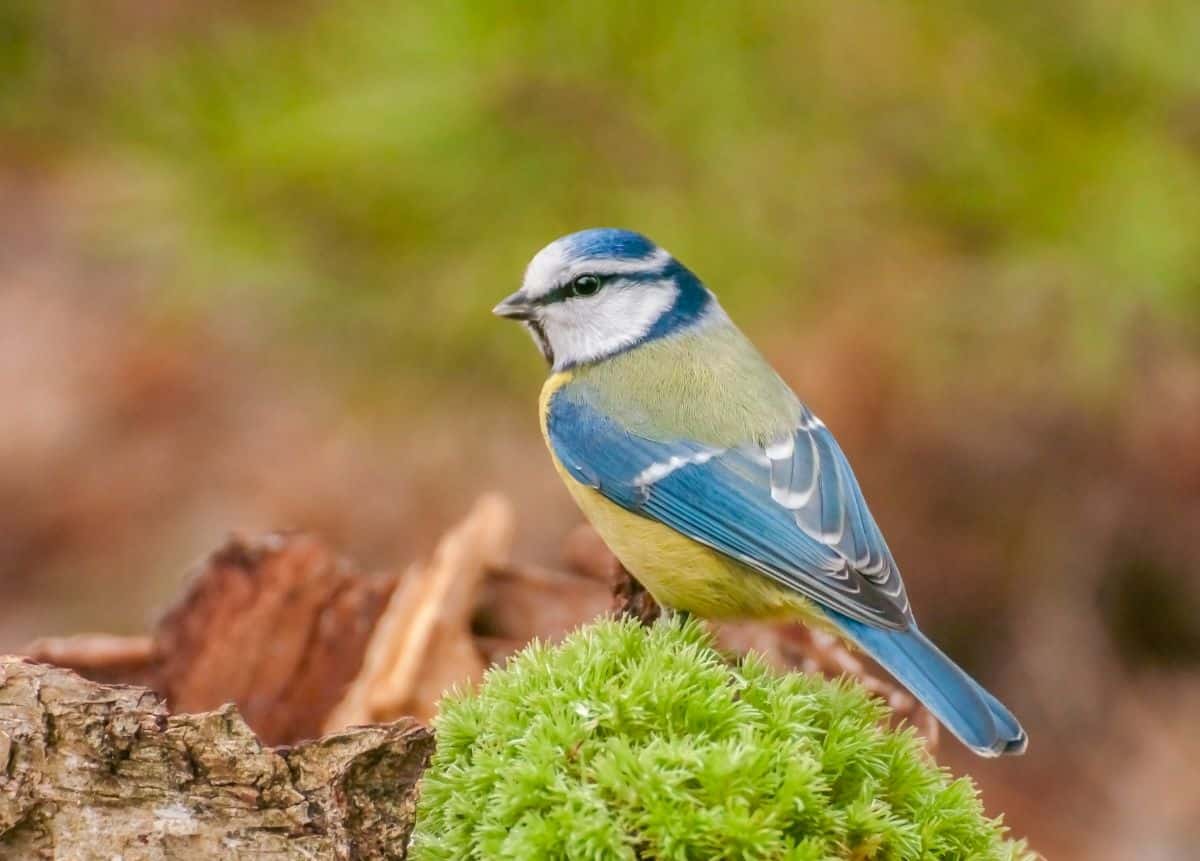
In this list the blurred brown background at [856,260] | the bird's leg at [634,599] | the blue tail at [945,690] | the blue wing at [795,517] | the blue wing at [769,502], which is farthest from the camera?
the blurred brown background at [856,260]

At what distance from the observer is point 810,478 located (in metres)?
2.37

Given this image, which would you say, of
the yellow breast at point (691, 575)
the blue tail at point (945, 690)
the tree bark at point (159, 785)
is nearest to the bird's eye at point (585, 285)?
the yellow breast at point (691, 575)

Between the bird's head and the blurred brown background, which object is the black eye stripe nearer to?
the bird's head

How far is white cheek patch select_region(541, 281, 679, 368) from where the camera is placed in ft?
8.82

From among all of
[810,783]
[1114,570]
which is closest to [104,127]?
[1114,570]

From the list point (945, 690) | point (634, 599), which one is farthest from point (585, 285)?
point (945, 690)

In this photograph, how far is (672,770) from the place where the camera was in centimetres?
157

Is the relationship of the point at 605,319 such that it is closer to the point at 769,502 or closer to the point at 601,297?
the point at 601,297

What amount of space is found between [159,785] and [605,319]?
132 cm

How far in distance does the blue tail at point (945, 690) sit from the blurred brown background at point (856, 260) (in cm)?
171

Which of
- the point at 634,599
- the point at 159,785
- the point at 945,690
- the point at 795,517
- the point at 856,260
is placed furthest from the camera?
the point at 856,260

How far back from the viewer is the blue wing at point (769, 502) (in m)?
2.21

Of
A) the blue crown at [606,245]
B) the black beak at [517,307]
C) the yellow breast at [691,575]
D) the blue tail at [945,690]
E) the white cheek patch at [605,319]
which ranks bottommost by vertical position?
the blue tail at [945,690]

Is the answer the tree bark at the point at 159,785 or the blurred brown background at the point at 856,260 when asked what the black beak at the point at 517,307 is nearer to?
the tree bark at the point at 159,785
